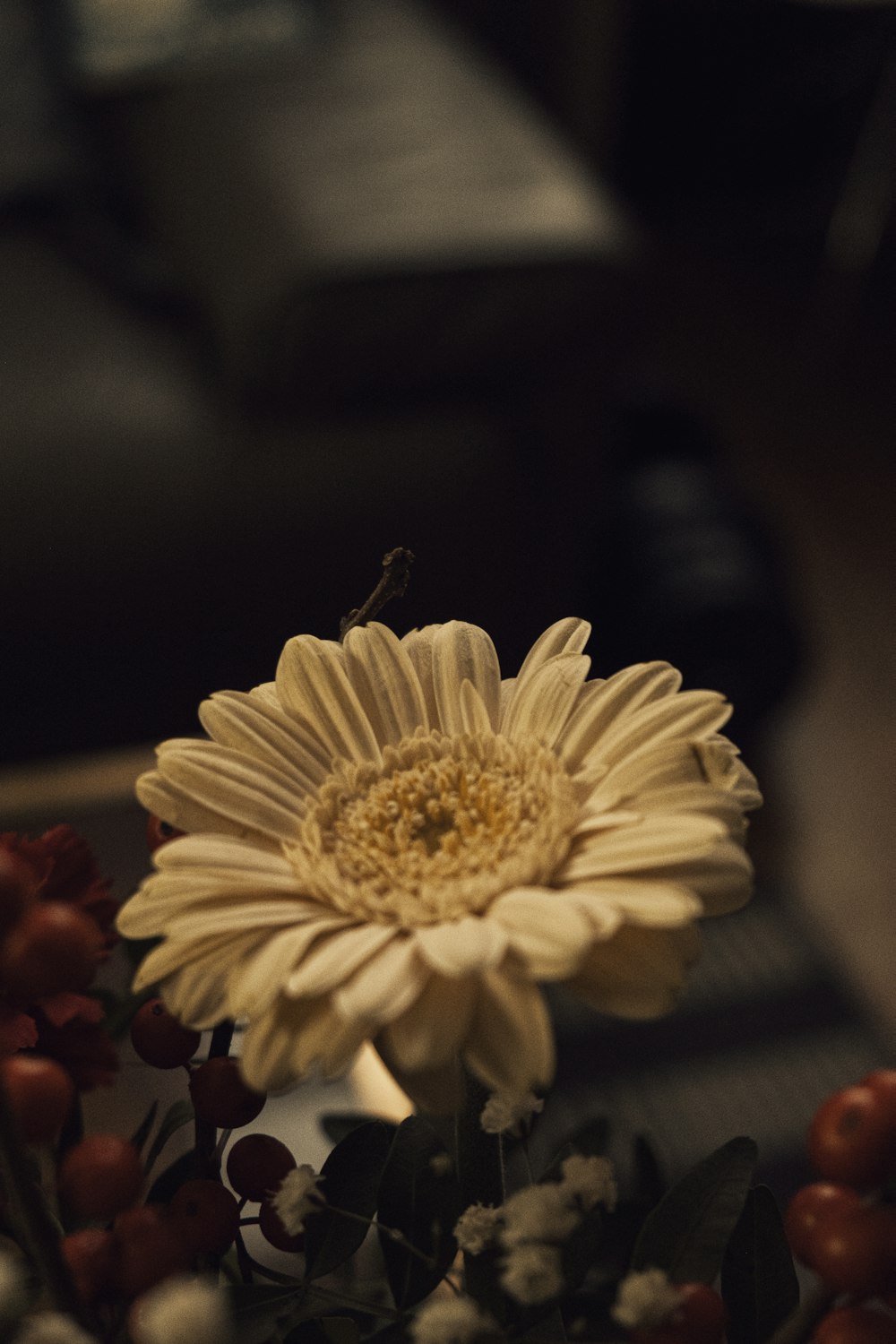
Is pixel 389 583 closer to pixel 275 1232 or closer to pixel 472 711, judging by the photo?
pixel 472 711

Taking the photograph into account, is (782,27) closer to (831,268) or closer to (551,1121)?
(831,268)

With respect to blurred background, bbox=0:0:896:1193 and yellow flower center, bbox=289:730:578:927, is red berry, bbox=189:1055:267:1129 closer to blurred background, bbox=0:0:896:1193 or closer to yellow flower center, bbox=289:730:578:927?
yellow flower center, bbox=289:730:578:927

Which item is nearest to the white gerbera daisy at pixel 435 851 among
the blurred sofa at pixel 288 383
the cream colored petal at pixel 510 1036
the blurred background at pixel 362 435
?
the cream colored petal at pixel 510 1036

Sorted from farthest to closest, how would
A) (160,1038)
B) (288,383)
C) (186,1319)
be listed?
(288,383) → (160,1038) → (186,1319)

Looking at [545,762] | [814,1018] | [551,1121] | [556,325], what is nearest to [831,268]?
[556,325]

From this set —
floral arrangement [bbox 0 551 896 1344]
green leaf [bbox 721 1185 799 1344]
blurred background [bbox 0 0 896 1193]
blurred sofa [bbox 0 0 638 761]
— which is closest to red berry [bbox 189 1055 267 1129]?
floral arrangement [bbox 0 551 896 1344]

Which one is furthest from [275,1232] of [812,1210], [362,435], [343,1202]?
[362,435]
